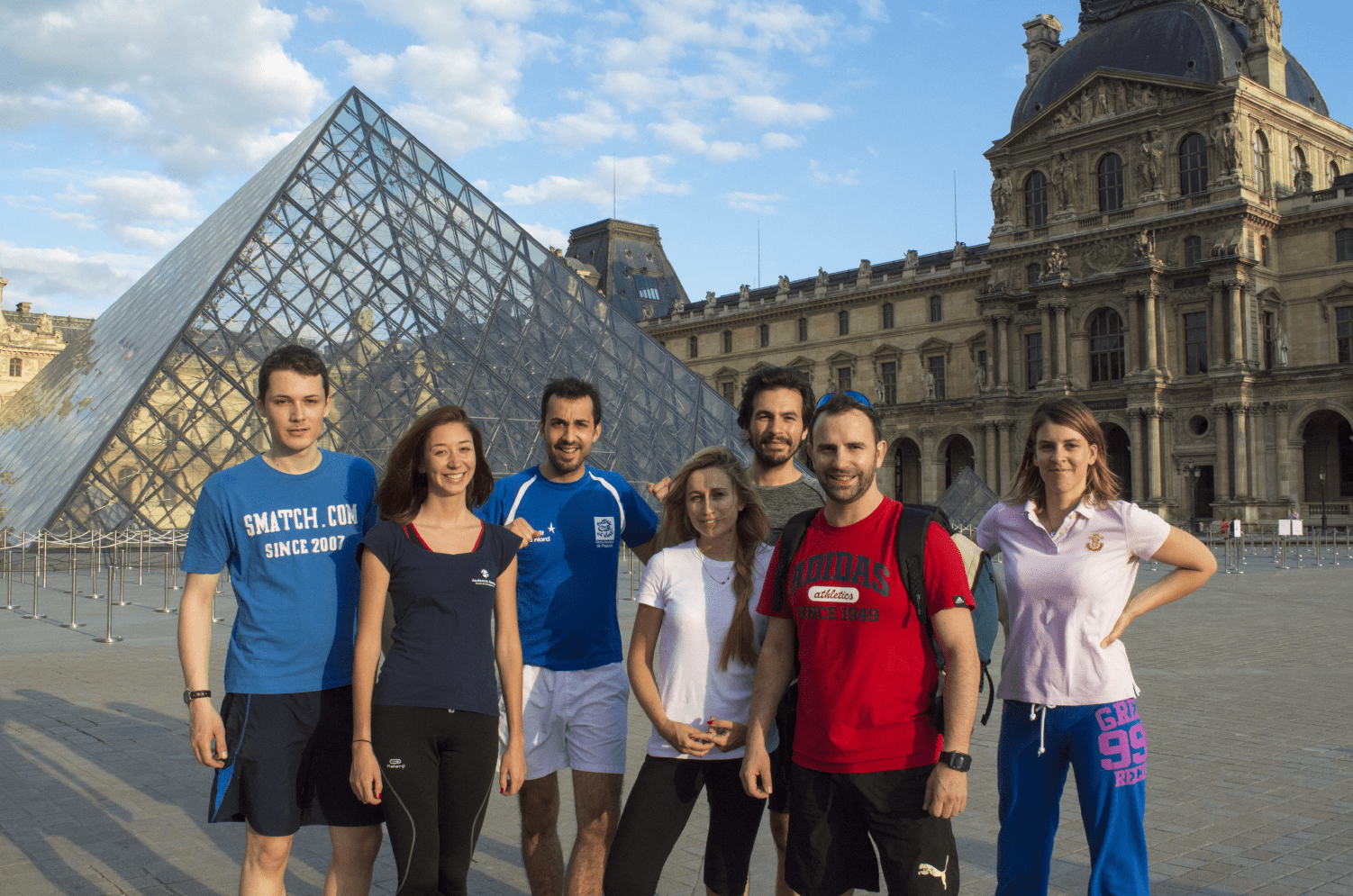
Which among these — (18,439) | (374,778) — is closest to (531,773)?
(374,778)

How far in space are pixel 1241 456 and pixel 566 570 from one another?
4052 centimetres

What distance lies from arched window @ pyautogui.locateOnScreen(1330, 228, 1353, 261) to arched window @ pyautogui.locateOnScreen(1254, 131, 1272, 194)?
2997mm

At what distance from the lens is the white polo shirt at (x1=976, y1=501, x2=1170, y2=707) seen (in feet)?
10.6

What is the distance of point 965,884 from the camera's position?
4.11m

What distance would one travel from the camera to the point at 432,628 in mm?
3141

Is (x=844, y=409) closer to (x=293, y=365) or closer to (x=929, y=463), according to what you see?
(x=293, y=365)

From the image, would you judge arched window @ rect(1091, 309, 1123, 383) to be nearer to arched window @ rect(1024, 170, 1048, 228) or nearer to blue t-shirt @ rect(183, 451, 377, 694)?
arched window @ rect(1024, 170, 1048, 228)

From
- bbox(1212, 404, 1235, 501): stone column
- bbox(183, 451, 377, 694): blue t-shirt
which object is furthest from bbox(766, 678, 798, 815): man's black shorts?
bbox(1212, 404, 1235, 501): stone column

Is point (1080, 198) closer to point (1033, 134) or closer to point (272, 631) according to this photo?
point (1033, 134)

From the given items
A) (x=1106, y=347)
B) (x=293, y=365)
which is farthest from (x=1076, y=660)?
(x=1106, y=347)

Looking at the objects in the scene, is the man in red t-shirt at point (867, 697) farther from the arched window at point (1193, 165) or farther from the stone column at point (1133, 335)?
the arched window at point (1193, 165)

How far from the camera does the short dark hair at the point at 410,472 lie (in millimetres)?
3297

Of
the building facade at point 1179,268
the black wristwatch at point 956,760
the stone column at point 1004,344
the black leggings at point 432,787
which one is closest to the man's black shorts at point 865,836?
the black wristwatch at point 956,760

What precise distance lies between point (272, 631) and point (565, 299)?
20664 millimetres
